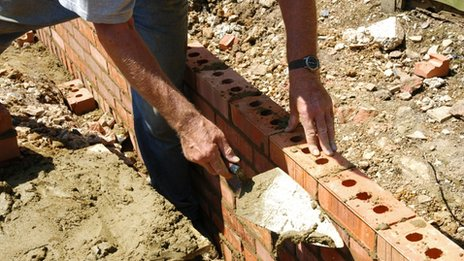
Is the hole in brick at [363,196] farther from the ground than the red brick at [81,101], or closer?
farther from the ground

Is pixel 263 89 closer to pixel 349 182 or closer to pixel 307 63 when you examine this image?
pixel 307 63

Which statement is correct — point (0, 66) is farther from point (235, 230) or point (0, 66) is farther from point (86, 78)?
point (235, 230)

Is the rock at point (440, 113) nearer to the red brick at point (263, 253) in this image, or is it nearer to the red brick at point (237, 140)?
the red brick at point (237, 140)

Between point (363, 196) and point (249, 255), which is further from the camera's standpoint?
point (249, 255)

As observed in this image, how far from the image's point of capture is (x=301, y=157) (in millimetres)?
2846

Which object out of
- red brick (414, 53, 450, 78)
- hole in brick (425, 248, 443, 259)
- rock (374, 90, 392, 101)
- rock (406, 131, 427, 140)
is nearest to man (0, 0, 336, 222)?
hole in brick (425, 248, 443, 259)

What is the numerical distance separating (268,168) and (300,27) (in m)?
0.64

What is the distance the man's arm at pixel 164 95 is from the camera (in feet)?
8.91

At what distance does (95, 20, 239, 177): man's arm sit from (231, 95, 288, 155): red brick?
371 millimetres

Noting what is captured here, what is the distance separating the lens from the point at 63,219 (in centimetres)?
332

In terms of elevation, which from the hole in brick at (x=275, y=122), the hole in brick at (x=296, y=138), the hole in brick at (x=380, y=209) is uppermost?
the hole in brick at (x=275, y=122)

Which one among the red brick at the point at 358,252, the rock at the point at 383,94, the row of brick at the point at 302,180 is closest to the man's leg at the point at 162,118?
the row of brick at the point at 302,180

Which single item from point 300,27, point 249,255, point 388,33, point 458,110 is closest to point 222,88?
point 300,27

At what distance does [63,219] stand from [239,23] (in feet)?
8.32
